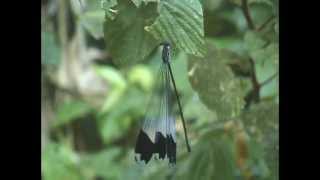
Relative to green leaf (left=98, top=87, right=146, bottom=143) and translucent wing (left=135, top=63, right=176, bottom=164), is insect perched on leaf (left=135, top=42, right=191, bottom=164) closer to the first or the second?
translucent wing (left=135, top=63, right=176, bottom=164)

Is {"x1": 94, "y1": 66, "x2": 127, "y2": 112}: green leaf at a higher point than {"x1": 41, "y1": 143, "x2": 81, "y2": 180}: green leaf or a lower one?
higher

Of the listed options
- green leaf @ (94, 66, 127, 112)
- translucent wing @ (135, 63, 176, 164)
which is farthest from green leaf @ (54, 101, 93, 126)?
translucent wing @ (135, 63, 176, 164)

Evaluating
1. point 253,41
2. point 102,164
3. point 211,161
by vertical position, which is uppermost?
point 253,41

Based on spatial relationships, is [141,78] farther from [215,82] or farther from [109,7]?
[109,7]

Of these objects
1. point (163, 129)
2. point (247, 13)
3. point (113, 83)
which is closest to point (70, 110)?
point (113, 83)

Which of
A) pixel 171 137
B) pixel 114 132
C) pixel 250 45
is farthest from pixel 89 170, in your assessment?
pixel 171 137
